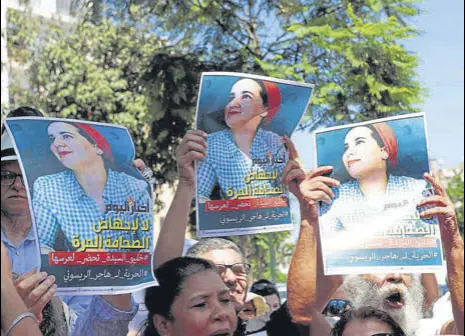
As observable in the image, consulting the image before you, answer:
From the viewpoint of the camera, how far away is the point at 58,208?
281 centimetres

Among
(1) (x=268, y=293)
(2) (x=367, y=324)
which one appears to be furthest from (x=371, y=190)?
(1) (x=268, y=293)

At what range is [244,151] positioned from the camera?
3.34 meters

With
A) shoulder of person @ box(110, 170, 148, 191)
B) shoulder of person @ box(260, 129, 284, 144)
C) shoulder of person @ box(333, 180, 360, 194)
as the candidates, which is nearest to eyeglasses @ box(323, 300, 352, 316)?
shoulder of person @ box(333, 180, 360, 194)

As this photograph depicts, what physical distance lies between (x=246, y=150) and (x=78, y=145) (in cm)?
72

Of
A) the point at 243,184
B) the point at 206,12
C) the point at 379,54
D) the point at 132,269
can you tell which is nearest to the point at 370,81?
the point at 379,54

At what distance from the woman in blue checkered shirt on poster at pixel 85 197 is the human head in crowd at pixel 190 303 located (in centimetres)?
17

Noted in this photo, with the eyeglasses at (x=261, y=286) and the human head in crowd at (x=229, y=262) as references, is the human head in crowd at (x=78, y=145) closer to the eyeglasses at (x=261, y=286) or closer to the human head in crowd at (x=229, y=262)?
the human head in crowd at (x=229, y=262)

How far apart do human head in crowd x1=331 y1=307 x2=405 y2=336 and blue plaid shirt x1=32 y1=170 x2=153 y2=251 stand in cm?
73

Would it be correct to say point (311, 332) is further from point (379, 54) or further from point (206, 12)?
point (206, 12)

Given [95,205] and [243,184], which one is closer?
[95,205]

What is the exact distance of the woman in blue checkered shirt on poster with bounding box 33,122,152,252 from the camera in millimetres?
2775

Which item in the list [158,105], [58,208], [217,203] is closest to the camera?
[58,208]

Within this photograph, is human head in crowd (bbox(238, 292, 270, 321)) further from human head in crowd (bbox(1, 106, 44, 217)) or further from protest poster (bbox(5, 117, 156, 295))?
human head in crowd (bbox(1, 106, 44, 217))

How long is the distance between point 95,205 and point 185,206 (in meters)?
0.42
